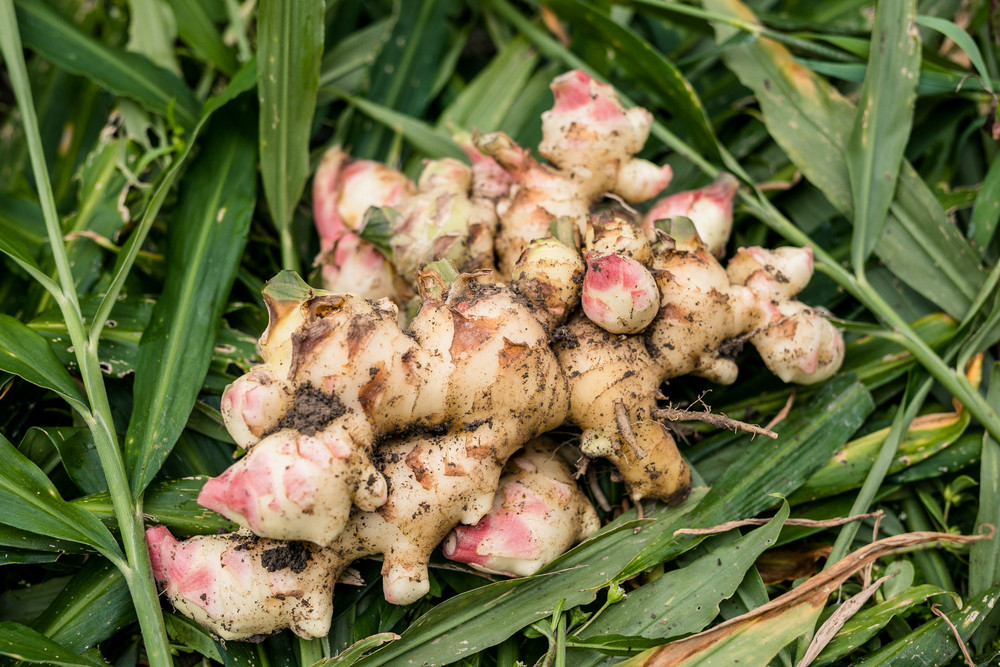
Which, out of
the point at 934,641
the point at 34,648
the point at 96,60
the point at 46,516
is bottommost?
the point at 934,641

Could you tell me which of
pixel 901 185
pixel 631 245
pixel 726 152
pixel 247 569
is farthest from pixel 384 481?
pixel 901 185

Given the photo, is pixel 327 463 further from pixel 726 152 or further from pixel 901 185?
pixel 901 185

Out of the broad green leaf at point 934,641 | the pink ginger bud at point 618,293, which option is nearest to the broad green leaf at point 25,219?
the pink ginger bud at point 618,293

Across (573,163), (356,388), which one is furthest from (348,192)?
(356,388)

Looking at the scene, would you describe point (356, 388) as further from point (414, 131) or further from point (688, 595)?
point (414, 131)

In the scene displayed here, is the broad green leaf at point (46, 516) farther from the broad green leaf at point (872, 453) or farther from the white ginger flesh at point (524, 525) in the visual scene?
the broad green leaf at point (872, 453)

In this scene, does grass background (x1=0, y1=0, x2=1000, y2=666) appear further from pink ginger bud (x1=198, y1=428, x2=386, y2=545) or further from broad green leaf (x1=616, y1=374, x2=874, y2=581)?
pink ginger bud (x1=198, y1=428, x2=386, y2=545)

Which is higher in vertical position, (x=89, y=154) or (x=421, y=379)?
(x=89, y=154)
